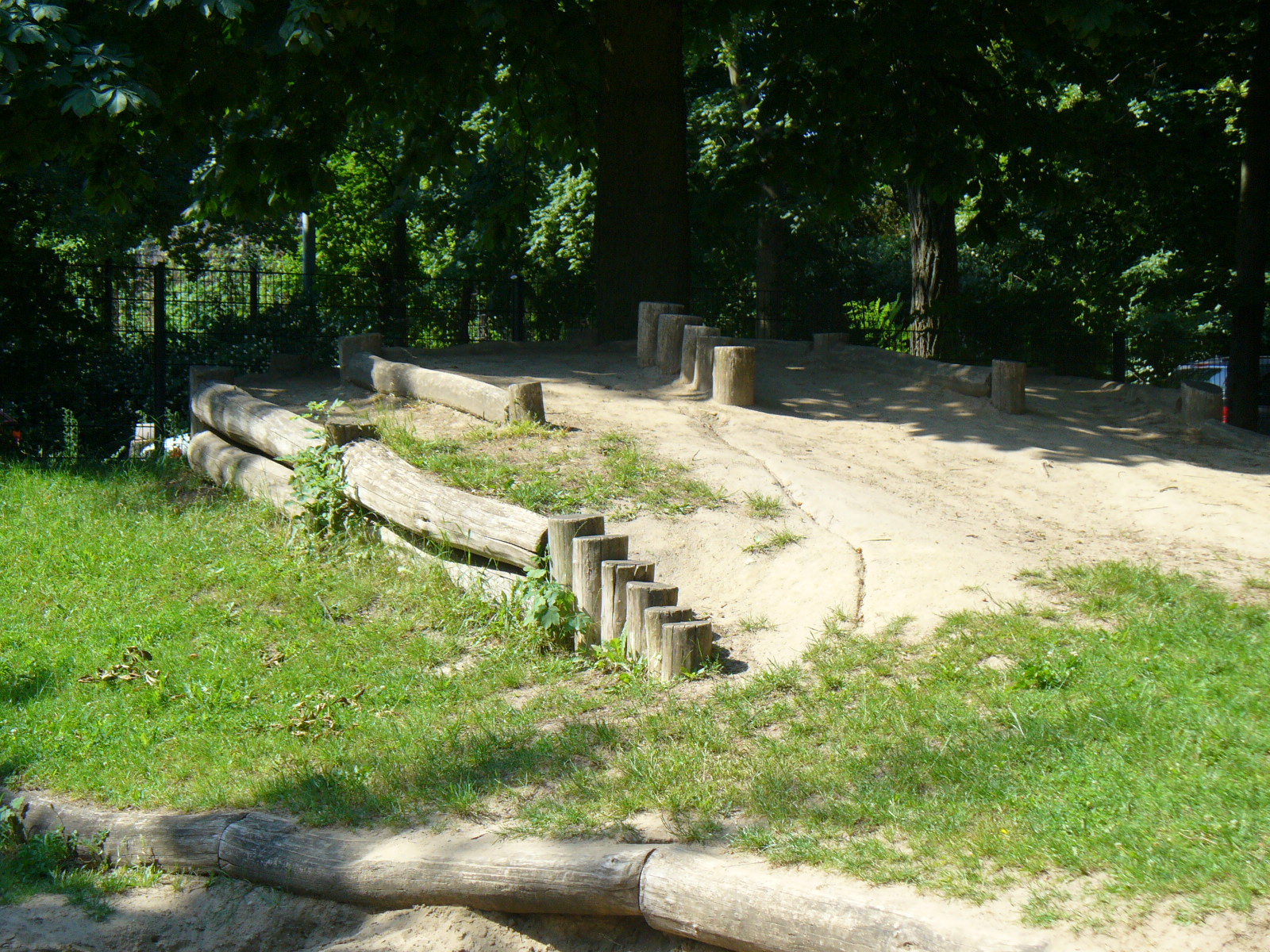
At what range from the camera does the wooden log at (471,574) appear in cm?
606

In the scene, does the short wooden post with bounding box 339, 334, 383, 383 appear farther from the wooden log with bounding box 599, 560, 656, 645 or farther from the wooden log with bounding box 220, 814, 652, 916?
the wooden log with bounding box 220, 814, 652, 916

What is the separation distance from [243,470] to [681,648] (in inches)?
184

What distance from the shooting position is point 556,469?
7.36 metres

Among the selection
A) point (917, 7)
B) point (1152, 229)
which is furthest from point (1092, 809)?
point (1152, 229)

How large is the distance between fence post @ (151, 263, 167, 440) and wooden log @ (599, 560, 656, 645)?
8535 mm

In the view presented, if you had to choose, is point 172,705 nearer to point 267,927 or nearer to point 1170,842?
point 267,927

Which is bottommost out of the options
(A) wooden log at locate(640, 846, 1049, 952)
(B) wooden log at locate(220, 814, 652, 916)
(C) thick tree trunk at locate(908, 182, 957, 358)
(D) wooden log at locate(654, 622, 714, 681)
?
(B) wooden log at locate(220, 814, 652, 916)

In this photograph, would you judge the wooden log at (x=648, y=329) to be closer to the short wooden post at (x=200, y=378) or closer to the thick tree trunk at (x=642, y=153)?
the thick tree trunk at (x=642, y=153)

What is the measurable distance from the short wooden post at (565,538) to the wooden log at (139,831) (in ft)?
6.21

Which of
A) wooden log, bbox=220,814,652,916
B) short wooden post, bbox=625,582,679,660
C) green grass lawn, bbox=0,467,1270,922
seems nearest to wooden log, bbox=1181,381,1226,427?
green grass lawn, bbox=0,467,1270,922

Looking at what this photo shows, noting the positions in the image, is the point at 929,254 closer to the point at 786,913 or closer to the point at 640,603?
the point at 640,603

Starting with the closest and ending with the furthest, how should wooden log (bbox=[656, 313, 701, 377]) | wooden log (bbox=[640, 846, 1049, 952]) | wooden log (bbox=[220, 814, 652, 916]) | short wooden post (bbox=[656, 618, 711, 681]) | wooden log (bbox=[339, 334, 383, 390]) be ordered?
wooden log (bbox=[640, 846, 1049, 952]) < wooden log (bbox=[220, 814, 652, 916]) < short wooden post (bbox=[656, 618, 711, 681]) < wooden log (bbox=[656, 313, 701, 377]) < wooden log (bbox=[339, 334, 383, 390])

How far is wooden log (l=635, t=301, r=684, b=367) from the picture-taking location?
10.5 meters

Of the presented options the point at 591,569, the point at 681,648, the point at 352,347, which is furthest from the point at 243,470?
the point at 681,648
